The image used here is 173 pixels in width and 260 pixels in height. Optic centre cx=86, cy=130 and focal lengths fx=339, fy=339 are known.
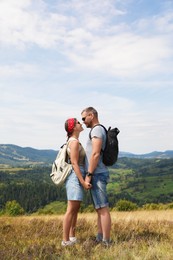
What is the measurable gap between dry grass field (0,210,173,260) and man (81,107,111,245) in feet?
1.38

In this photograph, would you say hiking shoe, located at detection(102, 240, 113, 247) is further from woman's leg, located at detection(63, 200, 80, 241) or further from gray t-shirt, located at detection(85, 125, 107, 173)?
gray t-shirt, located at detection(85, 125, 107, 173)

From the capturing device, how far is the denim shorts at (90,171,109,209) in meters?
6.92

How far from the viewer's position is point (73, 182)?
6.95 metres

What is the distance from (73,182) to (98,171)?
1.84 ft

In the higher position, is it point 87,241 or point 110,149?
point 110,149

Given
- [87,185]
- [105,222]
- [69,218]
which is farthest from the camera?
[69,218]

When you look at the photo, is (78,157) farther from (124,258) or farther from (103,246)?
(124,258)

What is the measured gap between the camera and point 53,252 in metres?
5.82

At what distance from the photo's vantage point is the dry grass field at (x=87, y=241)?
5289 mm

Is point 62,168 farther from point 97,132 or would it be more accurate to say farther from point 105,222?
point 105,222

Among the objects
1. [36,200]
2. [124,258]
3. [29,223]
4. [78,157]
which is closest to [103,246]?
[124,258]

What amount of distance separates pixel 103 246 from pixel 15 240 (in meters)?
2.15

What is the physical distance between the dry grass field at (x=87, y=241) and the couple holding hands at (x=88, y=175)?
404 millimetres

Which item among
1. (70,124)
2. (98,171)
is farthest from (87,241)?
(70,124)
